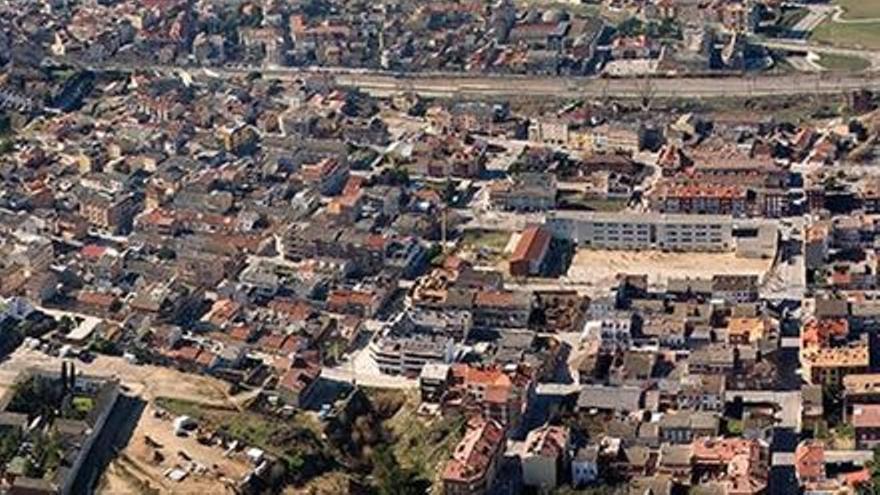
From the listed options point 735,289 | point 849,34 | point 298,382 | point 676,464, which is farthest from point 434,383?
point 849,34

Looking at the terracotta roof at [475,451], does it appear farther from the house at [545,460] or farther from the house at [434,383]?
the house at [434,383]

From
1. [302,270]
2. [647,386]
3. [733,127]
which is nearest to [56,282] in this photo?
[302,270]

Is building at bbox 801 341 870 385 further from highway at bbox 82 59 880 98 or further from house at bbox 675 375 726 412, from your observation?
highway at bbox 82 59 880 98

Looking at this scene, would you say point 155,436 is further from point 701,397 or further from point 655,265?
point 655,265

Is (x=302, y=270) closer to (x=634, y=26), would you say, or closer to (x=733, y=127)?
(x=733, y=127)

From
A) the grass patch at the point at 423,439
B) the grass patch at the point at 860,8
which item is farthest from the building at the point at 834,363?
the grass patch at the point at 860,8

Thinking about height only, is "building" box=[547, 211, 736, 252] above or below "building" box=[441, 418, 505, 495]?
below

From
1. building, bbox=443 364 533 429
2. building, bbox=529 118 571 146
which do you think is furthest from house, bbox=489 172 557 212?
building, bbox=443 364 533 429
